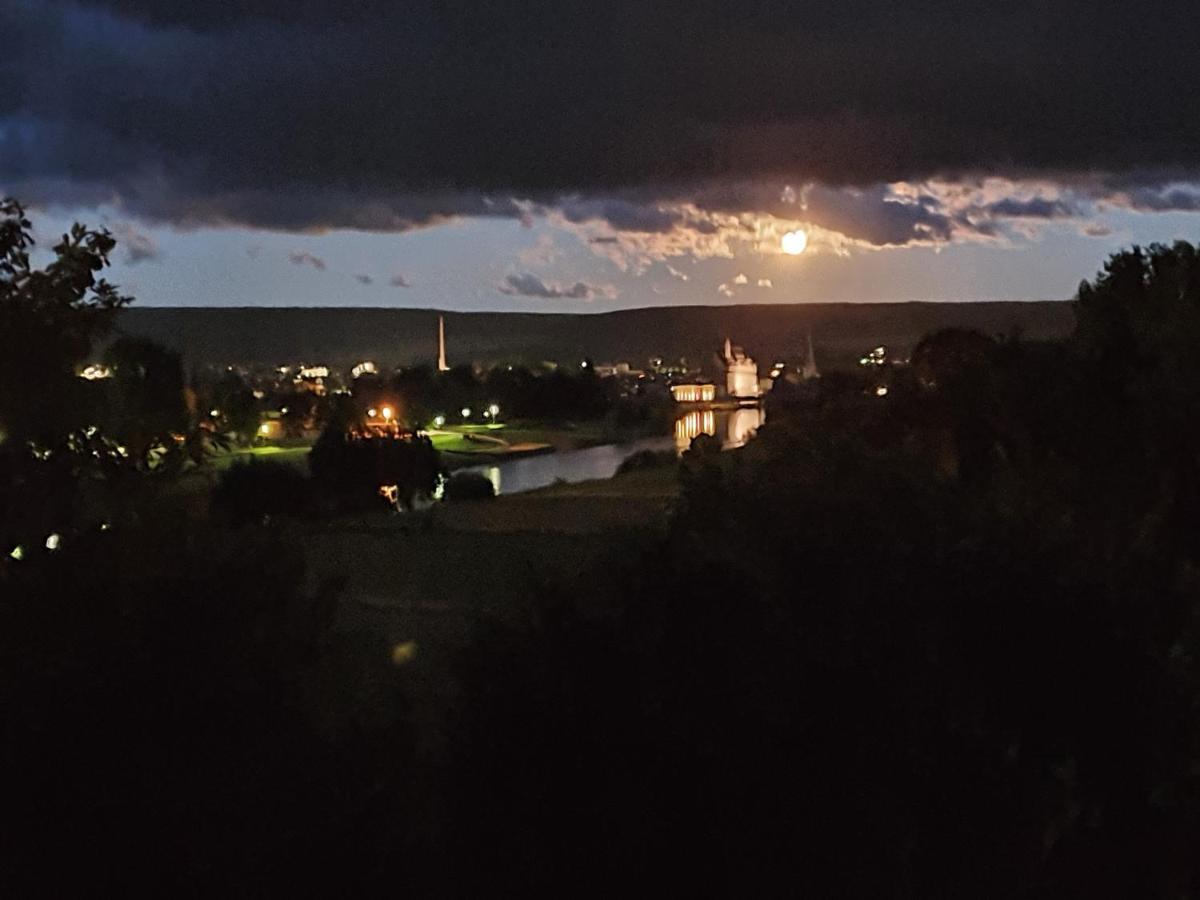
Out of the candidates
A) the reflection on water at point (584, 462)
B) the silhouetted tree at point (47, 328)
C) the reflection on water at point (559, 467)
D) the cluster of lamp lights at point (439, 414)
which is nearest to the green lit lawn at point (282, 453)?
the cluster of lamp lights at point (439, 414)

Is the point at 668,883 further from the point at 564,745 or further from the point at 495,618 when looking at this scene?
the point at 495,618

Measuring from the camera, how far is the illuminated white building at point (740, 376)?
95188 millimetres

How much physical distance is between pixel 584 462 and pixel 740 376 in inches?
1388

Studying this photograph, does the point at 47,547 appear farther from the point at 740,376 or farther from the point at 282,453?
the point at 740,376

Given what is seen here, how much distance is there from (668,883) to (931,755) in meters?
1.03

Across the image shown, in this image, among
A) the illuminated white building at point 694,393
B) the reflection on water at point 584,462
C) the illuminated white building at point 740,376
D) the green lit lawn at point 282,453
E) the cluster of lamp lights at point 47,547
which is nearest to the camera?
the cluster of lamp lights at point 47,547

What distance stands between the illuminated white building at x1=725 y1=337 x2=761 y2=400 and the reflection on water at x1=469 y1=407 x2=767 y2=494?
11.8 metres

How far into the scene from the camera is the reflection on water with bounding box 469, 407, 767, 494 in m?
53.9

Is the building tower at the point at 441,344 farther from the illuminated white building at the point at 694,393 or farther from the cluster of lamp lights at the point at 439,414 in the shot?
the cluster of lamp lights at the point at 439,414

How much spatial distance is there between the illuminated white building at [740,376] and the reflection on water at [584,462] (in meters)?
11.8

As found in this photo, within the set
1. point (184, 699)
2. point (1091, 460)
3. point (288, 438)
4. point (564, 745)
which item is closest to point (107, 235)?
point (184, 699)

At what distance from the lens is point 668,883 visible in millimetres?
5785

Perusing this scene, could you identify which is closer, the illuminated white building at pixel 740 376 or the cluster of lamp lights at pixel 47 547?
the cluster of lamp lights at pixel 47 547

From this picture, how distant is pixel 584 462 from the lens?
6512 cm
